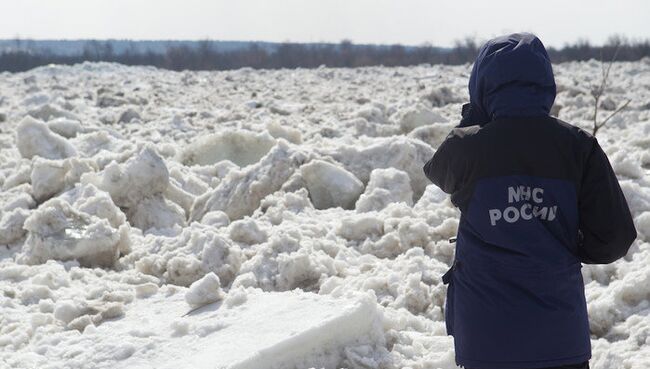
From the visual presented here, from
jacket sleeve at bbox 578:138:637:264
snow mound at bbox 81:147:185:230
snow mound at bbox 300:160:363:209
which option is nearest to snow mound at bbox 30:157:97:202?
snow mound at bbox 81:147:185:230

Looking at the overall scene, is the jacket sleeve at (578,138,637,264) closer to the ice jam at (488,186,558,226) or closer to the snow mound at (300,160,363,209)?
the ice jam at (488,186,558,226)

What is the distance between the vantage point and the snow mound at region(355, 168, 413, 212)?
13.7 feet

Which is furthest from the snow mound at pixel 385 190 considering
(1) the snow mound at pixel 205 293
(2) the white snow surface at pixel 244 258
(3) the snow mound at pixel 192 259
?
(1) the snow mound at pixel 205 293

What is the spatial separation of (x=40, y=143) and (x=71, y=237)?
8.22 ft

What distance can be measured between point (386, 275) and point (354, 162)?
1.83 m

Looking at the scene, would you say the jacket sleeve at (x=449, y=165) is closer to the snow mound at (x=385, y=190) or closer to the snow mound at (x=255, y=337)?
the snow mound at (x=255, y=337)

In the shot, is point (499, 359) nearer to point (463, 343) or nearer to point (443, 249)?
point (463, 343)

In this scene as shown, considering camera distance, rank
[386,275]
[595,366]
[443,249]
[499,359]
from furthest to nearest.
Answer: [443,249] → [386,275] → [595,366] → [499,359]

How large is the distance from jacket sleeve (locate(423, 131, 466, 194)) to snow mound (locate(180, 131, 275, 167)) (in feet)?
→ 12.8

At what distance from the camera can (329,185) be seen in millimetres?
4492

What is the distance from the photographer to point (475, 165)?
6.07ft

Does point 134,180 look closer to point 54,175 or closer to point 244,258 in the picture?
point 54,175

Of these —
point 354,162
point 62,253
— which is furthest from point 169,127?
point 62,253

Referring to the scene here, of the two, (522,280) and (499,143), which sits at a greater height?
(499,143)
